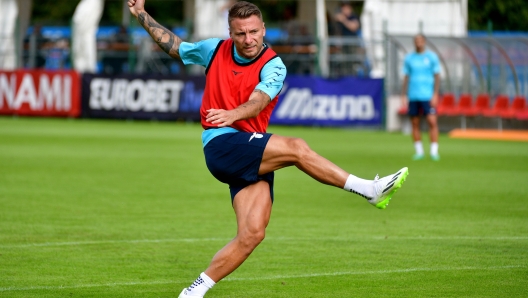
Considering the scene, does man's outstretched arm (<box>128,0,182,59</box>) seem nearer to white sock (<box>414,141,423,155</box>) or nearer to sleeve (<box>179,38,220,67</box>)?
sleeve (<box>179,38,220,67</box>)

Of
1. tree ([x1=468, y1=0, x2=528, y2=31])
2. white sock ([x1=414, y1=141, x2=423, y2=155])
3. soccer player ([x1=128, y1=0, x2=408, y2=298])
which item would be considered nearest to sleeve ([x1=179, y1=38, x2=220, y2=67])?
soccer player ([x1=128, y1=0, x2=408, y2=298])

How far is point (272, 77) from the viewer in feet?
22.4

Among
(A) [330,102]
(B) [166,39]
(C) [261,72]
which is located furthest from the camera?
(A) [330,102]

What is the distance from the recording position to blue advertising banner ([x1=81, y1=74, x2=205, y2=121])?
103 ft

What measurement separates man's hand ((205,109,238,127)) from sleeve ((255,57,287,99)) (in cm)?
35

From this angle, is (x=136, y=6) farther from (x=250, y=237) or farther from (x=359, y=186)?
(x=359, y=186)

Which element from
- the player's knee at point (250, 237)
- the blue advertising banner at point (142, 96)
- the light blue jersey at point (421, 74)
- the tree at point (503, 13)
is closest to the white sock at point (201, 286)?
the player's knee at point (250, 237)

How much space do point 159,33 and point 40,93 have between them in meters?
25.9

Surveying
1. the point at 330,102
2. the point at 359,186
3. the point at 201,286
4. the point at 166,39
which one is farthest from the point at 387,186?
the point at 330,102

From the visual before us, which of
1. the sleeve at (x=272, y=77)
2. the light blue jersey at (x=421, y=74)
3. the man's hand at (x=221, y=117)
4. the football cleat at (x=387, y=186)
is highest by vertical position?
the sleeve at (x=272, y=77)

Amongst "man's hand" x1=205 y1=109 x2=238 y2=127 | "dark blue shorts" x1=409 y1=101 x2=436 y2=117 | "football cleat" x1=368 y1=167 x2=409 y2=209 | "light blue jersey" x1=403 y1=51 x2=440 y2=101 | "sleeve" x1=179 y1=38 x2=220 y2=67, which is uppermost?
"sleeve" x1=179 y1=38 x2=220 y2=67

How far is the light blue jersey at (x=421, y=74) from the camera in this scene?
20.5m

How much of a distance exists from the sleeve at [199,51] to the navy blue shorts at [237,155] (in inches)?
27.6

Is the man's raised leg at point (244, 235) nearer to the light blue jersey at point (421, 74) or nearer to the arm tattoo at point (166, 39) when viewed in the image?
the arm tattoo at point (166, 39)
